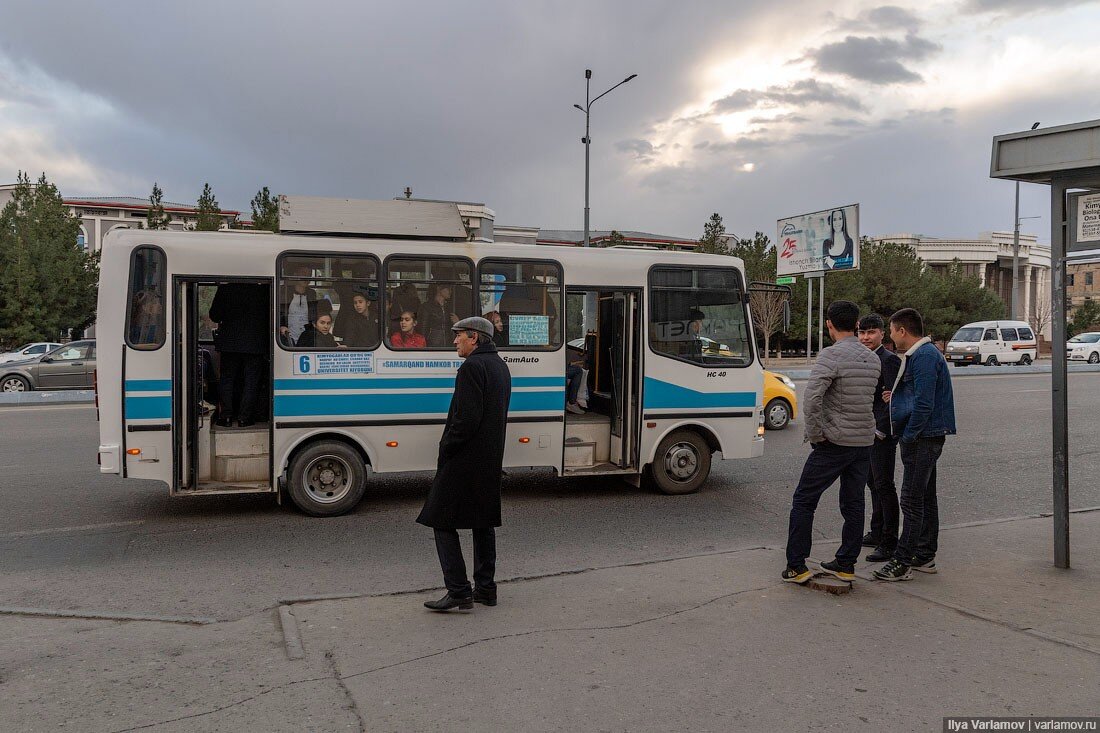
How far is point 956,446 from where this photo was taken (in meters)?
13.6

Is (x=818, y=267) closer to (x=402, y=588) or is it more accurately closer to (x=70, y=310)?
(x=70, y=310)

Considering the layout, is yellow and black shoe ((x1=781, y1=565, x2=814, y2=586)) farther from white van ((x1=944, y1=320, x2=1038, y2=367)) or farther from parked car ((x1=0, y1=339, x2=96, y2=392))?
white van ((x1=944, y1=320, x2=1038, y2=367))

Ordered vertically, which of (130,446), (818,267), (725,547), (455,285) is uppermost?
(818,267)

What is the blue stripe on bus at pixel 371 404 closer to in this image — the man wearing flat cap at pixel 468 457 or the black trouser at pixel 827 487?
the man wearing flat cap at pixel 468 457

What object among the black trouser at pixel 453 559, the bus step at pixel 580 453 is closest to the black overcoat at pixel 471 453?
the black trouser at pixel 453 559

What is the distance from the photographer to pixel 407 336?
28.3 ft

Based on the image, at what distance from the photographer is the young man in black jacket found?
6648 millimetres

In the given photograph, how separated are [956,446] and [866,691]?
10.4 m

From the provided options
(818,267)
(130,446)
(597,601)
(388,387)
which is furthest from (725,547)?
(818,267)

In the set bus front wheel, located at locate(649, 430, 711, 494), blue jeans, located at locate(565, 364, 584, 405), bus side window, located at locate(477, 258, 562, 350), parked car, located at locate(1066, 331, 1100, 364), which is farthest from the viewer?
parked car, located at locate(1066, 331, 1100, 364)

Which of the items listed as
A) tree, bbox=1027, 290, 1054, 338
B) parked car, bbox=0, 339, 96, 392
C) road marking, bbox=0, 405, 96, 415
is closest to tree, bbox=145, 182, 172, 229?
parked car, bbox=0, 339, 96, 392

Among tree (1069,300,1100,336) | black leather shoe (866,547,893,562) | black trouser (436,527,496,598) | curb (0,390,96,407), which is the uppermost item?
tree (1069,300,1100,336)

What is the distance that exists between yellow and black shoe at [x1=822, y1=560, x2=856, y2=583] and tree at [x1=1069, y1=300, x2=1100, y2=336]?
6318 cm

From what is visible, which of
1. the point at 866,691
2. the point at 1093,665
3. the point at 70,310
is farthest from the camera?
the point at 70,310
